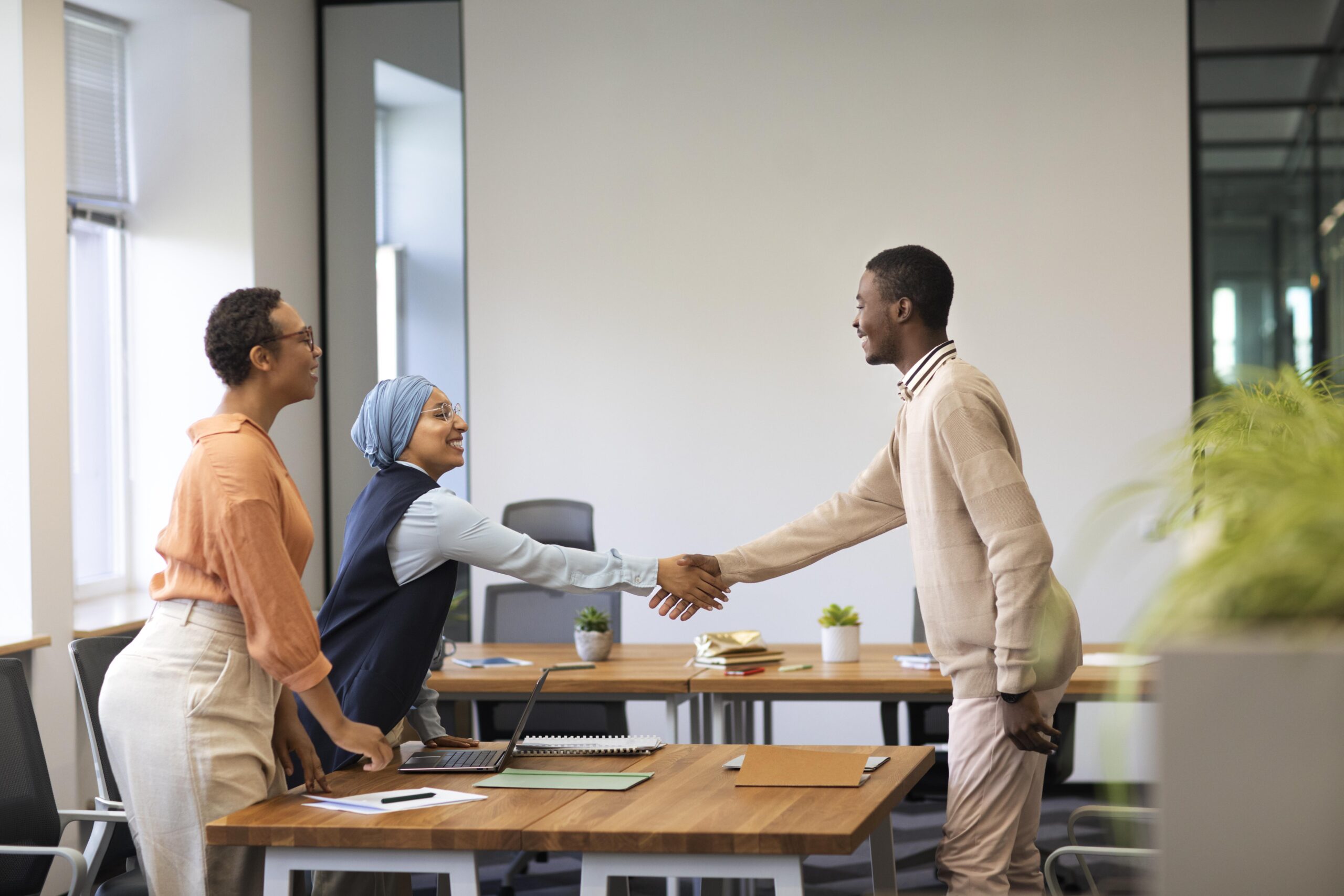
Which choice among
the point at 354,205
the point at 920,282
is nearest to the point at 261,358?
the point at 920,282

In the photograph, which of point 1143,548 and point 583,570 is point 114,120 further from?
point 1143,548

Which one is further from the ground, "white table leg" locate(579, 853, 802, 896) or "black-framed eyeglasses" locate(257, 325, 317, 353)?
"black-framed eyeglasses" locate(257, 325, 317, 353)

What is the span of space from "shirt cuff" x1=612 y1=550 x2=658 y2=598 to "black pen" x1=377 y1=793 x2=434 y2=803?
Result: 901 millimetres

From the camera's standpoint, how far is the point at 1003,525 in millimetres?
2359

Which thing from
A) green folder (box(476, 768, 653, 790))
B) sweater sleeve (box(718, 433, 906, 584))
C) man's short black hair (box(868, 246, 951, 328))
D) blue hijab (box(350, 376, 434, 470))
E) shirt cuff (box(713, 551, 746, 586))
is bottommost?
green folder (box(476, 768, 653, 790))

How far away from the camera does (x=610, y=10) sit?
6.17m

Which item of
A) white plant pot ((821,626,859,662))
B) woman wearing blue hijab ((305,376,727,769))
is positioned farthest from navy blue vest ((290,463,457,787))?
white plant pot ((821,626,859,662))

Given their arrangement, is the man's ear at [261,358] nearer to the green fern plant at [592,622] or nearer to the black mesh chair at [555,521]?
the green fern plant at [592,622]

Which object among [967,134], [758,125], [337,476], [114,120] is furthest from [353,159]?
[967,134]

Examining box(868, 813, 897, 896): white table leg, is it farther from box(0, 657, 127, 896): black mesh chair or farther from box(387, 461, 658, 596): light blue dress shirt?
box(0, 657, 127, 896): black mesh chair

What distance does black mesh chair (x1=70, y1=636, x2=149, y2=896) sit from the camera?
2.87m

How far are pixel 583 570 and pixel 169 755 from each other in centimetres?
103

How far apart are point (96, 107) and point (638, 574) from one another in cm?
397

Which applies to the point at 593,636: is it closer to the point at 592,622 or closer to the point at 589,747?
the point at 592,622
